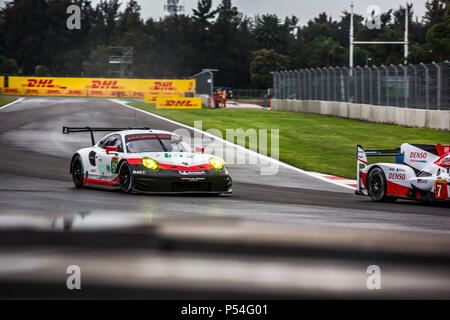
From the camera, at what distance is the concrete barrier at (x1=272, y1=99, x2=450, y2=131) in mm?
32219

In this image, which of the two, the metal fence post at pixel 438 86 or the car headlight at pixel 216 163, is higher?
the metal fence post at pixel 438 86

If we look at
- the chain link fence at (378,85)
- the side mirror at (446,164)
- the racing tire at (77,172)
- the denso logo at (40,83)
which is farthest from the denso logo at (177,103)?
the side mirror at (446,164)

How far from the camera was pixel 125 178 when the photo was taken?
44.0ft

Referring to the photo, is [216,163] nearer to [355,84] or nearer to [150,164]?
[150,164]

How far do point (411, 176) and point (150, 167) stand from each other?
4.18 m

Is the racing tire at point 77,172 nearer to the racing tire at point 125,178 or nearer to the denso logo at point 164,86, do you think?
the racing tire at point 125,178

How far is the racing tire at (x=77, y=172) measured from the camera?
14.7m

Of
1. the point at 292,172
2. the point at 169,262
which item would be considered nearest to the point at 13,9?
the point at 292,172

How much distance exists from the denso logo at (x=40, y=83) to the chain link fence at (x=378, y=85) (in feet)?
81.7

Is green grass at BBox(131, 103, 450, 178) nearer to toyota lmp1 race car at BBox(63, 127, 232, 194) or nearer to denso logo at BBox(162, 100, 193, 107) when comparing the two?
toyota lmp1 race car at BBox(63, 127, 232, 194)
